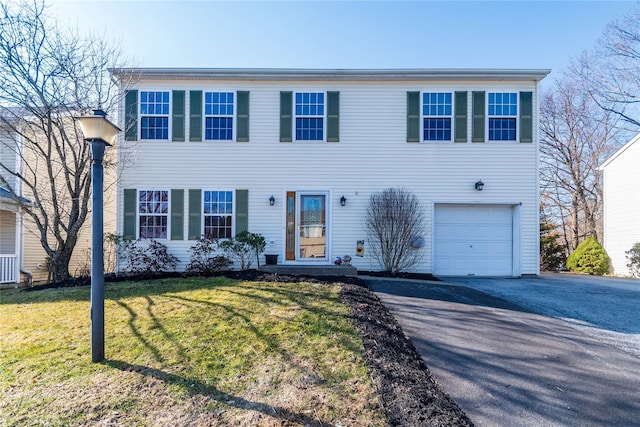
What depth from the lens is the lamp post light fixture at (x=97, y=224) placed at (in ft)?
12.3

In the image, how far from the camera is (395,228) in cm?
934

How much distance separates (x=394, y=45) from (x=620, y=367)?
33.3ft

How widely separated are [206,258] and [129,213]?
262 cm

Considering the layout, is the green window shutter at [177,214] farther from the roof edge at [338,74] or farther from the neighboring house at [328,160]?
the roof edge at [338,74]

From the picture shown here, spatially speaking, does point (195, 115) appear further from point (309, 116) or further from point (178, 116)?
point (309, 116)

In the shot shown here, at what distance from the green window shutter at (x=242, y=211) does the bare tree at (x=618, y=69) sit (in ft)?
63.6

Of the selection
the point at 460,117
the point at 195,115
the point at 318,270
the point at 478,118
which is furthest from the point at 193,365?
the point at 478,118

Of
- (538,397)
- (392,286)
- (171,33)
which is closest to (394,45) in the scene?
(171,33)

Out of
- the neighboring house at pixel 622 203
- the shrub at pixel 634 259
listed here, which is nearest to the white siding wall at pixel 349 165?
the shrub at pixel 634 259

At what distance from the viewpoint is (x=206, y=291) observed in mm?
6301

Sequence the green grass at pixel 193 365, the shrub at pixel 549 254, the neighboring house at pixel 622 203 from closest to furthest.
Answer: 1. the green grass at pixel 193 365
2. the neighboring house at pixel 622 203
3. the shrub at pixel 549 254

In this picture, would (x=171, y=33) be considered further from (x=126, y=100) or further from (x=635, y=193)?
(x=635, y=193)

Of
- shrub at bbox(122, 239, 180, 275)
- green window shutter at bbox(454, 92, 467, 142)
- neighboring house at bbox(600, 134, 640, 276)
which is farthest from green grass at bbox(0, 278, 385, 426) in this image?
neighboring house at bbox(600, 134, 640, 276)

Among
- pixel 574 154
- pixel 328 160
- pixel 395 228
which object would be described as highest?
pixel 574 154
